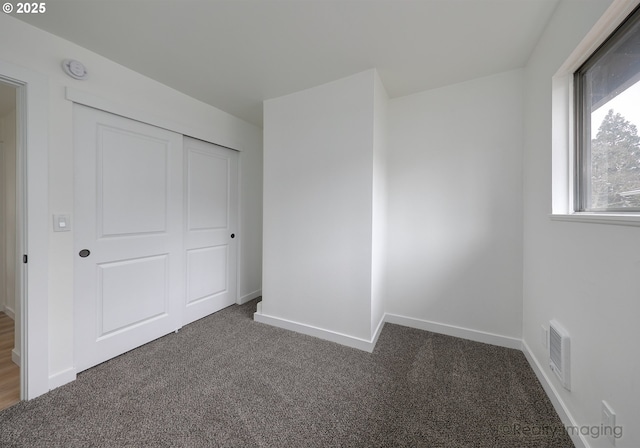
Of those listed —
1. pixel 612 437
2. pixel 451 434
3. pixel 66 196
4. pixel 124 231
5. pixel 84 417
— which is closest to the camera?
pixel 612 437

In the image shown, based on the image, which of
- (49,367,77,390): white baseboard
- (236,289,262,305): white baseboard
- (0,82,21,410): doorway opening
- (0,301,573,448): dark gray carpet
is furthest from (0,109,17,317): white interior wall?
(236,289,262,305): white baseboard

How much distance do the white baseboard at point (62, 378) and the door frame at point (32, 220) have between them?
4cm

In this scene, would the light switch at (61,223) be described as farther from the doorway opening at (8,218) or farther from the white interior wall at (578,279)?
the white interior wall at (578,279)

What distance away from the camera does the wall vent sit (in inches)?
52.9

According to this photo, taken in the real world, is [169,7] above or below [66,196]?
above

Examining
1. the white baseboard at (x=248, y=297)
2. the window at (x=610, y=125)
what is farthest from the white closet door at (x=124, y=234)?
the window at (x=610, y=125)

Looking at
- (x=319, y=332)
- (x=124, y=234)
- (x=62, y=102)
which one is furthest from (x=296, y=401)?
(x=62, y=102)

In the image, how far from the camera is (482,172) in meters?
2.25

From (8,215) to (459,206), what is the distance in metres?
4.84

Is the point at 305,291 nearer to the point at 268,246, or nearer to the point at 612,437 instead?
the point at 268,246

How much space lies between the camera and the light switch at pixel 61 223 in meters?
1.67

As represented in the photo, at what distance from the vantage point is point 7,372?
183cm

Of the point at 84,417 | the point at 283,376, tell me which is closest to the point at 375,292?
the point at 283,376

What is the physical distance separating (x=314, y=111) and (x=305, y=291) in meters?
1.80
